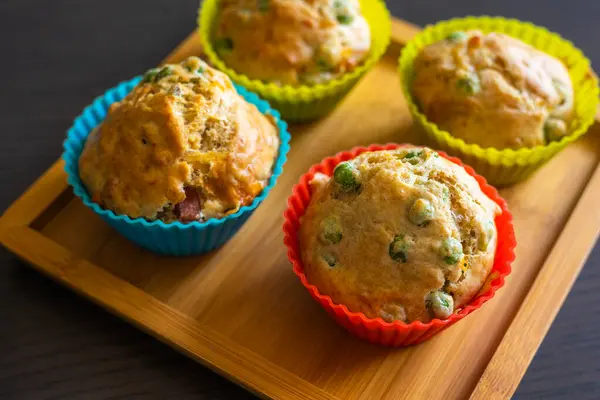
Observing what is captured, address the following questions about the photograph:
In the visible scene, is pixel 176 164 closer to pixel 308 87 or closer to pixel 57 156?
pixel 308 87

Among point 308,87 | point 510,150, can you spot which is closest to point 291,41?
point 308,87

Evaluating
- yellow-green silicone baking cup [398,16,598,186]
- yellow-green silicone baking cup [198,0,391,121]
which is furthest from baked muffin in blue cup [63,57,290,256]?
yellow-green silicone baking cup [398,16,598,186]

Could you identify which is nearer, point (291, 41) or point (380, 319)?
point (380, 319)

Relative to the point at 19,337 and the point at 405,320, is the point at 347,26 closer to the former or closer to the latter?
the point at 405,320

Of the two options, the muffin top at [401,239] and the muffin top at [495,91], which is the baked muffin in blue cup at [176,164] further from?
the muffin top at [495,91]

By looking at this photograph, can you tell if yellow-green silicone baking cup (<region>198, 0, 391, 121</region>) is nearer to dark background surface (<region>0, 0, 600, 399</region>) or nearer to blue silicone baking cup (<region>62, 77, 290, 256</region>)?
blue silicone baking cup (<region>62, 77, 290, 256</region>)
